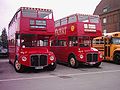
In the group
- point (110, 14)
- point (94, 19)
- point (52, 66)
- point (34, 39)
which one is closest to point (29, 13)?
point (34, 39)

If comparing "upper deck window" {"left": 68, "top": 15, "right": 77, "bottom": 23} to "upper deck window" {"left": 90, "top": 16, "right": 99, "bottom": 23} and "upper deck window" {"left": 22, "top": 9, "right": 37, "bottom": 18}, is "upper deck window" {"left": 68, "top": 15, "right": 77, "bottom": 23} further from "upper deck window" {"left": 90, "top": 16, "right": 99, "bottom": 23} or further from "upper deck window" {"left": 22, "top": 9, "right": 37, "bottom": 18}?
"upper deck window" {"left": 22, "top": 9, "right": 37, "bottom": 18}

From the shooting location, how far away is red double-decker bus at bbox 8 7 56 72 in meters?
13.3

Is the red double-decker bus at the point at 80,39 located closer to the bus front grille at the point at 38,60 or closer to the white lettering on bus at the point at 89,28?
the white lettering on bus at the point at 89,28

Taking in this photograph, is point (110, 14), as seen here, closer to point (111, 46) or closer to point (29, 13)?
point (111, 46)

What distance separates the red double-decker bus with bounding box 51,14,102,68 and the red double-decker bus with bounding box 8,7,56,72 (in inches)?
95.6

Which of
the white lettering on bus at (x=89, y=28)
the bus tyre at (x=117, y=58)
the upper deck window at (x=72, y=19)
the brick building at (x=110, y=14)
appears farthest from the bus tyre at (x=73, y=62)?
the brick building at (x=110, y=14)

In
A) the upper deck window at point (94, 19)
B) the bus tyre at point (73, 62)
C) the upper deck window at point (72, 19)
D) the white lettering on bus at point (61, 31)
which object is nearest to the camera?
the bus tyre at point (73, 62)

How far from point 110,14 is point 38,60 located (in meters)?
43.5

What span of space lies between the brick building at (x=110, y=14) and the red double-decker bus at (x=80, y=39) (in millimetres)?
35575

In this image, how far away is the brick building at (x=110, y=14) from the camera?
51.8 meters

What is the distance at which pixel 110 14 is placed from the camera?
54219mm

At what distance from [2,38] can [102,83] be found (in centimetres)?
3960

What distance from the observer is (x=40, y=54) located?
44.4 ft

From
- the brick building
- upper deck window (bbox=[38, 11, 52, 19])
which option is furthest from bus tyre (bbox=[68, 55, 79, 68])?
the brick building
